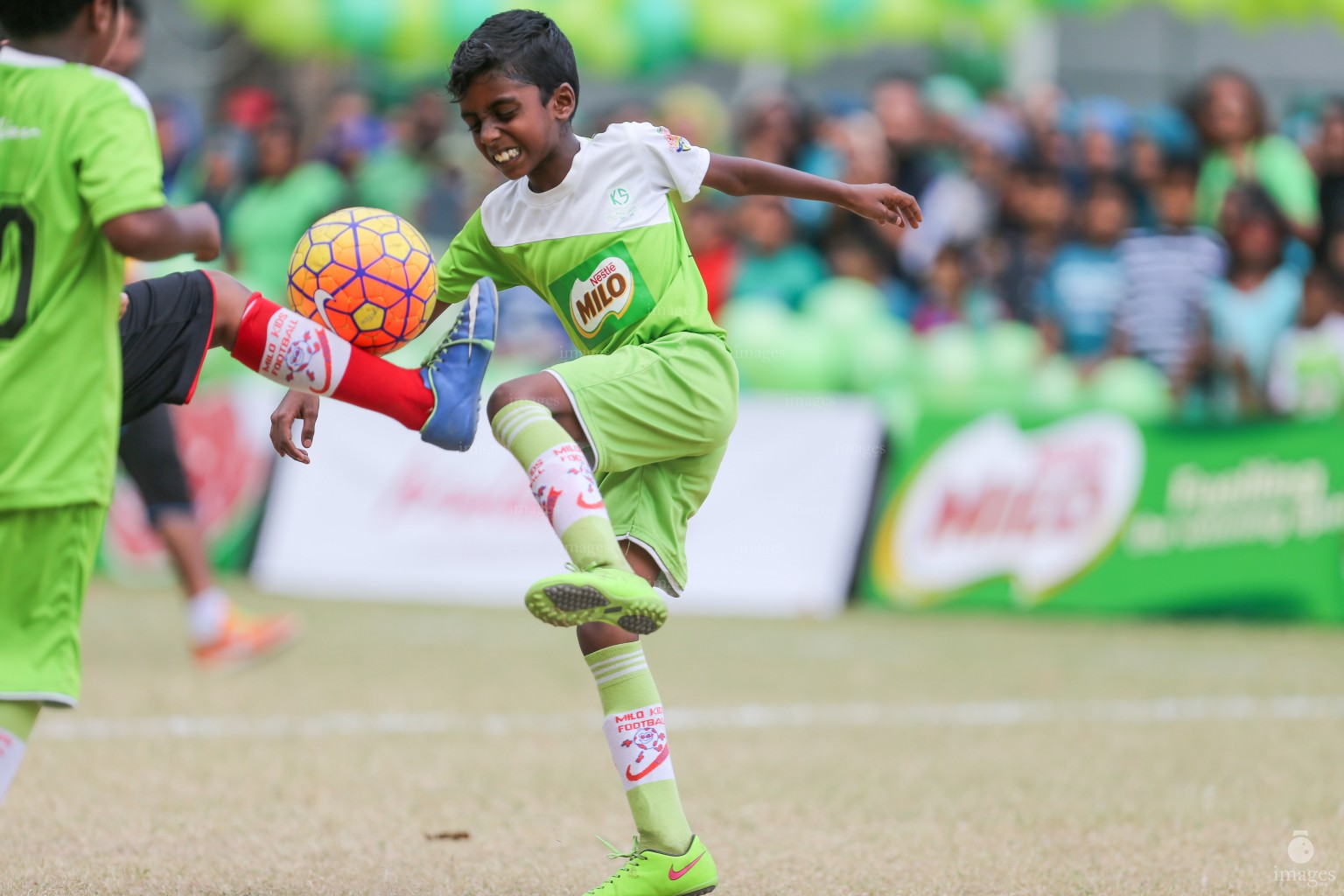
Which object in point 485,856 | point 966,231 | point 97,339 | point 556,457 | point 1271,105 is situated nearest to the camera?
point 97,339

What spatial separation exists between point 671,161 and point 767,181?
0.77 ft

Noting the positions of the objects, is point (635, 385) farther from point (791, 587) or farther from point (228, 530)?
point (228, 530)

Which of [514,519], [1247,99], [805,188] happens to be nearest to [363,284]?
[805,188]

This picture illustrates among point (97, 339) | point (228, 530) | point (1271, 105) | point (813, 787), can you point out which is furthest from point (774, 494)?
point (1271, 105)

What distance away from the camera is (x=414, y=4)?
12.5m

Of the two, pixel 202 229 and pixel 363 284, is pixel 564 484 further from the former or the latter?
pixel 202 229

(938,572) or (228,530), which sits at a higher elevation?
(938,572)

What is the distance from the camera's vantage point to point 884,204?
4035 millimetres

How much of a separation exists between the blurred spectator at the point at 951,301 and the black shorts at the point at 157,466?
530 cm

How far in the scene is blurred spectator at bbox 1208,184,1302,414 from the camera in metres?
10.4

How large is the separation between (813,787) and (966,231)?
6815 mm

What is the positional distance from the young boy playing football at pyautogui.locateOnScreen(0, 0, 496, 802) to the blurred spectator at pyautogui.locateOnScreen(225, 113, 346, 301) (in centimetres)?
822

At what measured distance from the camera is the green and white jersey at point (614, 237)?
3965mm

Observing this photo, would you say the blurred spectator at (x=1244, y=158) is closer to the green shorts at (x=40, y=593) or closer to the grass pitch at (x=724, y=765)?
the grass pitch at (x=724, y=765)
